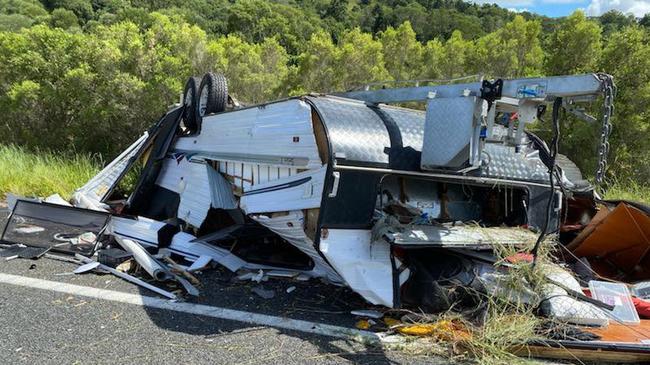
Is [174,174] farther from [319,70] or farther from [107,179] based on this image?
[319,70]

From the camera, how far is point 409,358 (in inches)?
127

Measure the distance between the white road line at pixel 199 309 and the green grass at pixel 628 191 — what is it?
665cm

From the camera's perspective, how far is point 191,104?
6.36 meters

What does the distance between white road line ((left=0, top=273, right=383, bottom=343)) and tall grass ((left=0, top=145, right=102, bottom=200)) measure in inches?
166

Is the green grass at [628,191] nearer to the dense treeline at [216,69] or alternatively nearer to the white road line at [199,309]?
the dense treeline at [216,69]

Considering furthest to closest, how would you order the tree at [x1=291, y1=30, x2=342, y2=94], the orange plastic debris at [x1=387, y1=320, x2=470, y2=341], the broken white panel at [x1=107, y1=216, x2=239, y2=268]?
the tree at [x1=291, y1=30, x2=342, y2=94], the broken white panel at [x1=107, y1=216, x2=239, y2=268], the orange plastic debris at [x1=387, y1=320, x2=470, y2=341]

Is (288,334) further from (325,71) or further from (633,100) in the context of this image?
(325,71)

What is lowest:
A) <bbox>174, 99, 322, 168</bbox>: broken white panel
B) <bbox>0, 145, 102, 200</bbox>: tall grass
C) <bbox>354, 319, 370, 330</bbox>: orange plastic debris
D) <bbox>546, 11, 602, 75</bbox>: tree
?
<bbox>0, 145, 102, 200</bbox>: tall grass

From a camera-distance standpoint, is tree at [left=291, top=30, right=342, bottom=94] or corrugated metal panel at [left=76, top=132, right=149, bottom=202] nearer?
corrugated metal panel at [left=76, top=132, right=149, bottom=202]

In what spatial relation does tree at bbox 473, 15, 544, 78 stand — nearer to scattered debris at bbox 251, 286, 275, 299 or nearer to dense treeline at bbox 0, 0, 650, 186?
dense treeline at bbox 0, 0, 650, 186

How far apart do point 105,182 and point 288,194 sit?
3962mm

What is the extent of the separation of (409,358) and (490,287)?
0.94m

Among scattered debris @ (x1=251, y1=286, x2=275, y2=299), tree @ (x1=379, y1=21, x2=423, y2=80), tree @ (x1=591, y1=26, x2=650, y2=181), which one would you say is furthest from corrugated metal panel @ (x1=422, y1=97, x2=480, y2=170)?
tree @ (x1=379, y1=21, x2=423, y2=80)

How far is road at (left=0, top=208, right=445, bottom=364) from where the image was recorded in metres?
3.13
